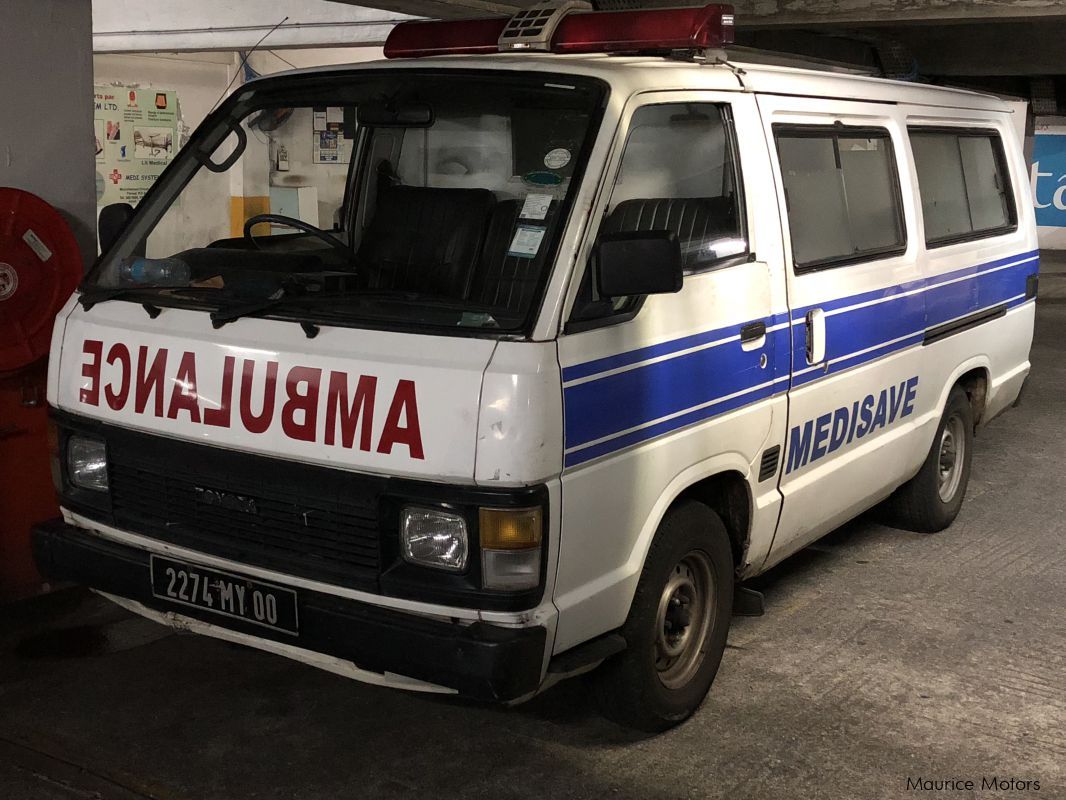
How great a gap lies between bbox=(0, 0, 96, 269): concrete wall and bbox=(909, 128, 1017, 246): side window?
140 inches

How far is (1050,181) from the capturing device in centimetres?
2355

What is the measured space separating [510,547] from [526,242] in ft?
2.89

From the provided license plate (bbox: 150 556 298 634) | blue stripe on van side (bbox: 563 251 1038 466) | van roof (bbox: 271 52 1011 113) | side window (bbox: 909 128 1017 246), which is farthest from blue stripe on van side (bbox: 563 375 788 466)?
side window (bbox: 909 128 1017 246)

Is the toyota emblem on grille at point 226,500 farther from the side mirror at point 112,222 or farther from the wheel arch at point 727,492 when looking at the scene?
the wheel arch at point 727,492

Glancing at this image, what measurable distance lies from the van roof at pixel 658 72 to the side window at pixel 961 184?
28.7 inches

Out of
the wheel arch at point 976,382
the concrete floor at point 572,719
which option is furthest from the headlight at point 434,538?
the wheel arch at point 976,382

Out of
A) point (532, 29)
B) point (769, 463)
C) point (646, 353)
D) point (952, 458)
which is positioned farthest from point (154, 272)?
point (952, 458)

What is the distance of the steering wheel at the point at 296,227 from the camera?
4.08 meters

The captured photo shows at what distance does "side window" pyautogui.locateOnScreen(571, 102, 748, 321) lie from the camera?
3.58 metres

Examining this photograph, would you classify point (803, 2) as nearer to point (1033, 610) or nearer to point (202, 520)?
point (1033, 610)

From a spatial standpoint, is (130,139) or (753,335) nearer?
(753,335)

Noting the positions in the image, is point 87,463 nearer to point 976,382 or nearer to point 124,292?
point 124,292

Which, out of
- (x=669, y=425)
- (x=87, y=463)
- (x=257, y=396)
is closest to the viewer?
(x=257, y=396)

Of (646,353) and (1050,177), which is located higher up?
(1050,177)
